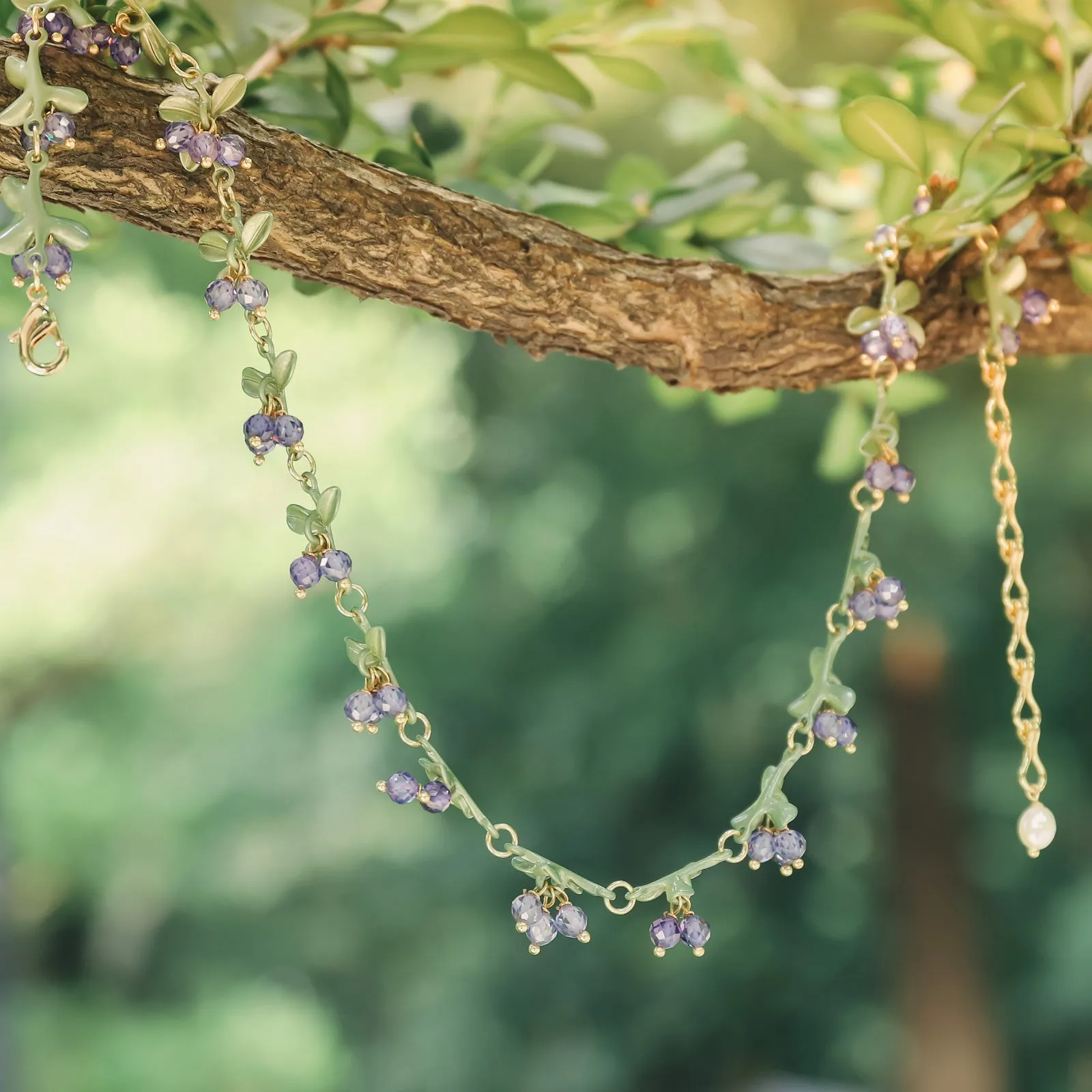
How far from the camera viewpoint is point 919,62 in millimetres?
658

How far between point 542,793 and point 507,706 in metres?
0.20

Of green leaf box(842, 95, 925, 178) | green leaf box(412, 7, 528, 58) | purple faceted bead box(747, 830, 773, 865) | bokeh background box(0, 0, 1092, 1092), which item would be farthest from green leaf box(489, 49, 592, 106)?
bokeh background box(0, 0, 1092, 1092)

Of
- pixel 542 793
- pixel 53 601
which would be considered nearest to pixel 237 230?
pixel 542 793

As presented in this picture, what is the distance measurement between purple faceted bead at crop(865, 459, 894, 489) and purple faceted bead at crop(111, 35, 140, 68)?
332 millimetres

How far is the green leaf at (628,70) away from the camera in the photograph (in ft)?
2.03

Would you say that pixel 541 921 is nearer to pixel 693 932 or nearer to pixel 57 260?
pixel 693 932

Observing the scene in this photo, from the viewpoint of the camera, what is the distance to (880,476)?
0.52 m

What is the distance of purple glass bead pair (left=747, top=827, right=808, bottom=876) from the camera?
1.58 ft

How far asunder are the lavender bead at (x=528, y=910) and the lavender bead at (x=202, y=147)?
0.97 feet

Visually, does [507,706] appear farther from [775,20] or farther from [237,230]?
[237,230]

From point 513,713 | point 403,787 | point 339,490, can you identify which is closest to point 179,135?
point 339,490

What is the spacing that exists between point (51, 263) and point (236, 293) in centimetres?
6

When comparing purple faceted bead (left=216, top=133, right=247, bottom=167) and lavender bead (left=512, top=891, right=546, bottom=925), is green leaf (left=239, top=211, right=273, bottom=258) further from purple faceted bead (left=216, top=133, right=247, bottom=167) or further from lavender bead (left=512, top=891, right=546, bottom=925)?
lavender bead (left=512, top=891, right=546, bottom=925)

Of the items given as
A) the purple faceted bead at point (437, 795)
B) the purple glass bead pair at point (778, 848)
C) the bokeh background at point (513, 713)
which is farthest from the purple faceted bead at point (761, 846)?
the bokeh background at point (513, 713)
